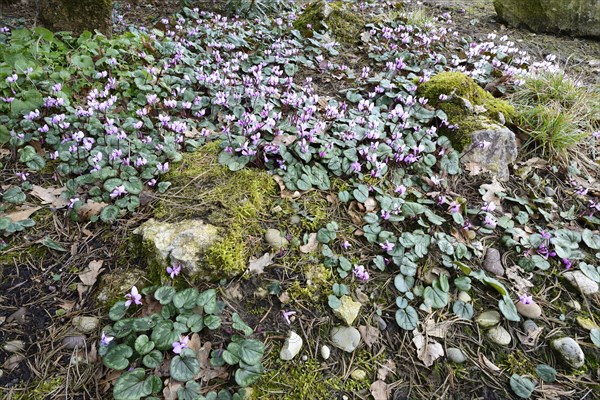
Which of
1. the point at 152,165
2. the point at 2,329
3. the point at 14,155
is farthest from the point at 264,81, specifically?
the point at 2,329

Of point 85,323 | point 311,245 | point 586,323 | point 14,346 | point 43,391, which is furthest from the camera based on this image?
point 311,245

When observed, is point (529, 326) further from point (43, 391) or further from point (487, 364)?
point (43, 391)

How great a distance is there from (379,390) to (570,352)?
111cm

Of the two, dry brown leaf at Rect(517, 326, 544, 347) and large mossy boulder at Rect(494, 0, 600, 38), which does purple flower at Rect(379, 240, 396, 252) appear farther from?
large mossy boulder at Rect(494, 0, 600, 38)

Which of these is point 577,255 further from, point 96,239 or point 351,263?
point 96,239

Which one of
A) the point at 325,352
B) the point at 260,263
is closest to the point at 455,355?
the point at 325,352

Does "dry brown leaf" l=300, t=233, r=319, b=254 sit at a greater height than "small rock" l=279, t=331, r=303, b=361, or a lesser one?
greater

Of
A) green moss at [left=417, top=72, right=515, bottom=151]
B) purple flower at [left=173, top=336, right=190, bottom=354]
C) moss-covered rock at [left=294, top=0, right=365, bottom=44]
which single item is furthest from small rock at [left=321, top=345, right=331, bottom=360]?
moss-covered rock at [left=294, top=0, right=365, bottom=44]

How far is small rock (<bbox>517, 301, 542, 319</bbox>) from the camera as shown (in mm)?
2332

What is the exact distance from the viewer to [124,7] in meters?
6.12

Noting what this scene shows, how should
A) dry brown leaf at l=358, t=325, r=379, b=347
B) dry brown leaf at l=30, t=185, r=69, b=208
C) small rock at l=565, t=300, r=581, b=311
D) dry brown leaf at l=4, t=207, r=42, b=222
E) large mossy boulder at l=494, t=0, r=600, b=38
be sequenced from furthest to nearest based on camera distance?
large mossy boulder at l=494, t=0, r=600, b=38 < dry brown leaf at l=30, t=185, r=69, b=208 < dry brown leaf at l=4, t=207, r=42, b=222 < small rock at l=565, t=300, r=581, b=311 < dry brown leaf at l=358, t=325, r=379, b=347

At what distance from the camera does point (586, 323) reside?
7.61ft

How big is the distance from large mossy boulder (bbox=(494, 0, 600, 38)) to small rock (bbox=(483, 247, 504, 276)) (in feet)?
19.6

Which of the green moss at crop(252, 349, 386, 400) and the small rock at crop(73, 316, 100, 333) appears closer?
the green moss at crop(252, 349, 386, 400)
